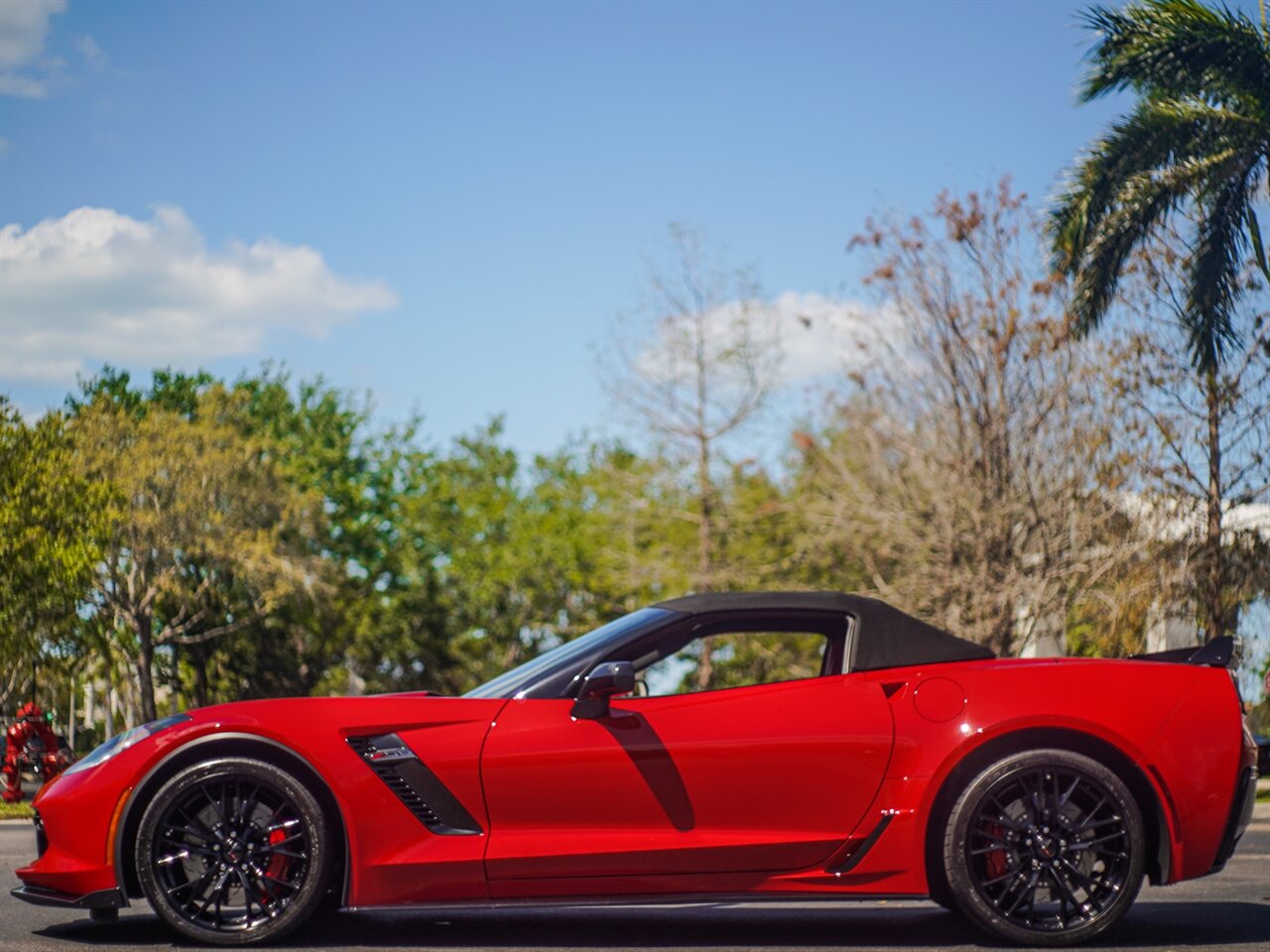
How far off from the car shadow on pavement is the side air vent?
0.49 metres

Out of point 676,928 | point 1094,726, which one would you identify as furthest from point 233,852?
point 1094,726

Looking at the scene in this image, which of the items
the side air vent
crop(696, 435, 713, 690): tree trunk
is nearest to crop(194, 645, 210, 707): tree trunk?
crop(696, 435, 713, 690): tree trunk

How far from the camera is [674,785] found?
567 centimetres

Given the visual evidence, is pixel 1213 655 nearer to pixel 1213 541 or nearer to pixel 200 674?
pixel 1213 541

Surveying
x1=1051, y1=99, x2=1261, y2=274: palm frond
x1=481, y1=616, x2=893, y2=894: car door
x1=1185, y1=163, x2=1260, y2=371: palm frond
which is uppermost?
x1=1051, y1=99, x2=1261, y2=274: palm frond

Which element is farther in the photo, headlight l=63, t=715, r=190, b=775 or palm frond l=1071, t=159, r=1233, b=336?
palm frond l=1071, t=159, r=1233, b=336

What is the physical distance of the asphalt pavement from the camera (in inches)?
228

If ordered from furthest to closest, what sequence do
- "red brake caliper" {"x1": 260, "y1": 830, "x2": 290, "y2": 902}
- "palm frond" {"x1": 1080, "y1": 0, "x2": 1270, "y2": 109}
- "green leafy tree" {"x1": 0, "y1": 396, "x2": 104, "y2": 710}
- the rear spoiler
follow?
1. "green leafy tree" {"x1": 0, "y1": 396, "x2": 104, "y2": 710}
2. "palm frond" {"x1": 1080, "y1": 0, "x2": 1270, "y2": 109}
3. the rear spoiler
4. "red brake caliper" {"x1": 260, "y1": 830, "x2": 290, "y2": 902}

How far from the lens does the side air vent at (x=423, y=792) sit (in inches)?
221

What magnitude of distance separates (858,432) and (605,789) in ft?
78.0

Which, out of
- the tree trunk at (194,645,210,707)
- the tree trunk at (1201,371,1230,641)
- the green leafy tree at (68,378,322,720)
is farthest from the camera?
the tree trunk at (194,645,210,707)

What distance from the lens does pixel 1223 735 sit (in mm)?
5941

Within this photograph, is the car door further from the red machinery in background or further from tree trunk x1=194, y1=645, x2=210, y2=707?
tree trunk x1=194, y1=645, x2=210, y2=707

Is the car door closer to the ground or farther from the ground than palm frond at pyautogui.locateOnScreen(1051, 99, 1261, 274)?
closer to the ground
